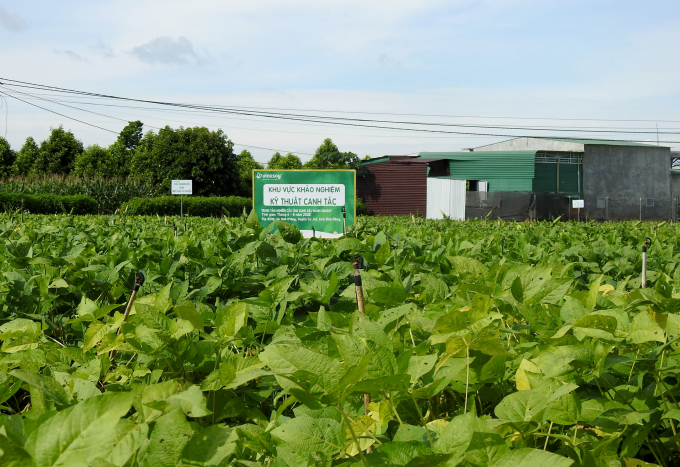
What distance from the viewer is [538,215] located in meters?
36.0

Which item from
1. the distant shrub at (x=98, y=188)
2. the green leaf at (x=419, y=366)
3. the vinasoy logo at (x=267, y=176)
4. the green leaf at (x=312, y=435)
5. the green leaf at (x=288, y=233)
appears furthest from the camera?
the distant shrub at (x=98, y=188)

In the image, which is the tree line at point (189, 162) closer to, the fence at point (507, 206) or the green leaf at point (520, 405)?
the fence at point (507, 206)

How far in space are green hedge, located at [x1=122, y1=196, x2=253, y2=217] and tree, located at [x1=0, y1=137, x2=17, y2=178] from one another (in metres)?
30.9

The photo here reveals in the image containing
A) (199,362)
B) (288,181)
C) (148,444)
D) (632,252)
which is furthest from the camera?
(288,181)

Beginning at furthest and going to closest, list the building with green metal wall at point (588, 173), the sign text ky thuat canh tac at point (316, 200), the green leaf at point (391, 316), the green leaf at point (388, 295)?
the building with green metal wall at point (588, 173) < the sign text ky thuat canh tac at point (316, 200) < the green leaf at point (388, 295) < the green leaf at point (391, 316)

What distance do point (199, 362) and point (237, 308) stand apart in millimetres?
163

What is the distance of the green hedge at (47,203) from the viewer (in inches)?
931

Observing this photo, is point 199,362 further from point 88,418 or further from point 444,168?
point 444,168

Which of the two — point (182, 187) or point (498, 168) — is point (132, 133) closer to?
point (498, 168)

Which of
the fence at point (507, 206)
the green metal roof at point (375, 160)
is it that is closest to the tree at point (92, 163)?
the green metal roof at point (375, 160)

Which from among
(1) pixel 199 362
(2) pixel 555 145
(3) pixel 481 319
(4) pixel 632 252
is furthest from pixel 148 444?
(2) pixel 555 145

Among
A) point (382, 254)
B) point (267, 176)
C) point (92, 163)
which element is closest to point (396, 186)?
point (92, 163)

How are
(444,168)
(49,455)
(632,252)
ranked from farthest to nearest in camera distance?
(444,168), (632,252), (49,455)

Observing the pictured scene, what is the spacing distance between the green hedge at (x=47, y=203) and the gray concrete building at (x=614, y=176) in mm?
31850
